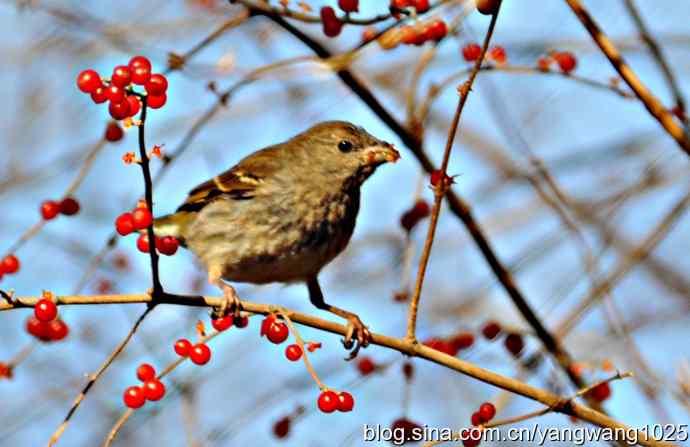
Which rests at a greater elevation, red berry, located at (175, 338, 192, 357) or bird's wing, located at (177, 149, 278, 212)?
bird's wing, located at (177, 149, 278, 212)

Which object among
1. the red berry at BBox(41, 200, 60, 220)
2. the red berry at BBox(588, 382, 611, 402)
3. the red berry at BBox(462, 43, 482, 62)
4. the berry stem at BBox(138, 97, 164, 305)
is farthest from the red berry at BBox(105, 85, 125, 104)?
the red berry at BBox(588, 382, 611, 402)

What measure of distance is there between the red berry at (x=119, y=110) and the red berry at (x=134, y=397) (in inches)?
34.9

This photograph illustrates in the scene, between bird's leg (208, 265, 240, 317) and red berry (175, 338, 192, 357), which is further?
bird's leg (208, 265, 240, 317)

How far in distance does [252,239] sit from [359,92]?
3.21 feet

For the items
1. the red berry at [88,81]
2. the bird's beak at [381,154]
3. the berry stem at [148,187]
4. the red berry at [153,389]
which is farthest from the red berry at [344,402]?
the bird's beak at [381,154]

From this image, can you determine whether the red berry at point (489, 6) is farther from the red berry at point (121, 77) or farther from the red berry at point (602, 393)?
the red berry at point (602, 393)

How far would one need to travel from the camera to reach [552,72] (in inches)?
120

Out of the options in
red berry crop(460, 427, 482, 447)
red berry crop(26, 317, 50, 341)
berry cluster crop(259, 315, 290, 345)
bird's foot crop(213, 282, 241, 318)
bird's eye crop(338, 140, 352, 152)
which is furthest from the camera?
bird's eye crop(338, 140, 352, 152)

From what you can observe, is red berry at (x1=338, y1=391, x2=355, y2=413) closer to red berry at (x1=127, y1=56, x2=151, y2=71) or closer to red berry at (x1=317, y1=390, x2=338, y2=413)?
red berry at (x1=317, y1=390, x2=338, y2=413)

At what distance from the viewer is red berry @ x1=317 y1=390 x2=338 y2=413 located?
267 cm

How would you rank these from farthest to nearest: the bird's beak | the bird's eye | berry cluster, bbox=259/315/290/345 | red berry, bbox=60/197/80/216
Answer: the bird's eye
the bird's beak
red berry, bbox=60/197/80/216
berry cluster, bbox=259/315/290/345

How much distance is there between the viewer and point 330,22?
3162mm

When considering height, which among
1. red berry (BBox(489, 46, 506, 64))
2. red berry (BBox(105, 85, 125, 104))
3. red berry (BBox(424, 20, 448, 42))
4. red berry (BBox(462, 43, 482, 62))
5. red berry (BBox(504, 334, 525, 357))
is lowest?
red berry (BBox(105, 85, 125, 104))

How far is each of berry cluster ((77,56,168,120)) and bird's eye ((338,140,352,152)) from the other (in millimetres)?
2059
